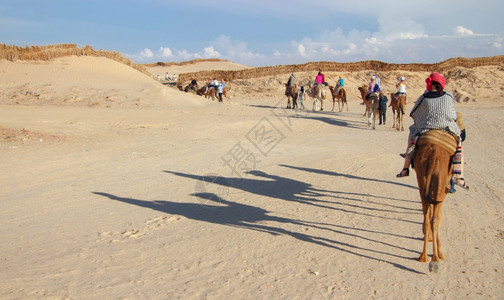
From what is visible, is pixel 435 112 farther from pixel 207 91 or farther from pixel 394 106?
pixel 207 91

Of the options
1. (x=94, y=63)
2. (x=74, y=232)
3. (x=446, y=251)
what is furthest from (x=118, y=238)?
(x=94, y=63)

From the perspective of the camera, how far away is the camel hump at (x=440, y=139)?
5316mm

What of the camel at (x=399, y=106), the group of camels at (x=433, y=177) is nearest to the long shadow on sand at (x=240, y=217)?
the group of camels at (x=433, y=177)

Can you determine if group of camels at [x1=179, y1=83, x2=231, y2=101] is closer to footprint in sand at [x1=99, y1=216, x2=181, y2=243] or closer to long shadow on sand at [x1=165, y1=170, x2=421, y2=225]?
long shadow on sand at [x1=165, y1=170, x2=421, y2=225]

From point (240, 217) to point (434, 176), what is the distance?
10.4 feet

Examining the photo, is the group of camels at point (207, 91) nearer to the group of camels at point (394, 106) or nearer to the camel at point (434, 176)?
the group of camels at point (394, 106)

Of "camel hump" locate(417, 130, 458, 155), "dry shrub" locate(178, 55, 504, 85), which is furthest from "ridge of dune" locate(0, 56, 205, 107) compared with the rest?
"camel hump" locate(417, 130, 458, 155)

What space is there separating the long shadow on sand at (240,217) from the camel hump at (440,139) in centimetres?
144

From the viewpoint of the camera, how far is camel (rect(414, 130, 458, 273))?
5.03 meters

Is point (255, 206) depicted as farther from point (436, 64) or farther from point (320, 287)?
point (436, 64)

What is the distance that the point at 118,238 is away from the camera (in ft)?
19.6

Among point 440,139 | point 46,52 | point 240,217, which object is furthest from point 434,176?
point 46,52

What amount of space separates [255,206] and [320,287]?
3.21 m

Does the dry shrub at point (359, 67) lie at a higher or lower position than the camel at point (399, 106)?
higher
